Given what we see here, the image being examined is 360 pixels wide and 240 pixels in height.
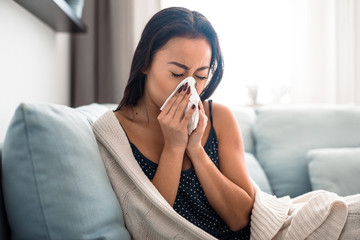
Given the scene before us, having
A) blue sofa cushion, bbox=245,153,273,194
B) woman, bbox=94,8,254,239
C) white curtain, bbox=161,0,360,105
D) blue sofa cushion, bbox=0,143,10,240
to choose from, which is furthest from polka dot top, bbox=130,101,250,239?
A: white curtain, bbox=161,0,360,105

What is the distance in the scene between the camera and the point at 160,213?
3.13ft

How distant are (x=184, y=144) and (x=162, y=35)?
1.05 ft

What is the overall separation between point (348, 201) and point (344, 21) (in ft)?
7.28

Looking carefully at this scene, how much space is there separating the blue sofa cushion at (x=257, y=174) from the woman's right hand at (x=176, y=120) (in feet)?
2.66

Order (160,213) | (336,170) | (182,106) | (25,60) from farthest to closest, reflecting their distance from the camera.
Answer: (336,170)
(25,60)
(182,106)
(160,213)

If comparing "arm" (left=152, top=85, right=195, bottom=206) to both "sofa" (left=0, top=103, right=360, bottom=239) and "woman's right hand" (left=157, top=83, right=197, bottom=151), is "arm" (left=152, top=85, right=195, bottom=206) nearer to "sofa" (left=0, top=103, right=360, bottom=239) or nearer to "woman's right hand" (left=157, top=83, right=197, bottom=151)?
"woman's right hand" (left=157, top=83, right=197, bottom=151)

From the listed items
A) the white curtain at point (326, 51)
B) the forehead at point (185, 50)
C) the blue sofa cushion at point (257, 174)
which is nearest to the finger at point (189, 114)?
the forehead at point (185, 50)

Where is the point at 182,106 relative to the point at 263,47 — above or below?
below

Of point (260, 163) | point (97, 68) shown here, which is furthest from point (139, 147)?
point (97, 68)

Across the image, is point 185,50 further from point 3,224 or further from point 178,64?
point 3,224

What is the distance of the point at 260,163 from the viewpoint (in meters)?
1.97

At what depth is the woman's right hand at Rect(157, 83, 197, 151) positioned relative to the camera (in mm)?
1054

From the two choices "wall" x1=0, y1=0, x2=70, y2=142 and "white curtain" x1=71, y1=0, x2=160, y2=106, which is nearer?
"wall" x1=0, y1=0, x2=70, y2=142

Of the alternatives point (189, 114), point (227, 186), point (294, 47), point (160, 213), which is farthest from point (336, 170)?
point (294, 47)
